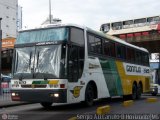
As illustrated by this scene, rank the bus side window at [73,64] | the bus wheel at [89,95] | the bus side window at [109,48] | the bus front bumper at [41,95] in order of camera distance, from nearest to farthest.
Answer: the bus front bumper at [41,95]
the bus side window at [73,64]
the bus wheel at [89,95]
the bus side window at [109,48]

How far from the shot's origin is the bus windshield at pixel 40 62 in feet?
53.6

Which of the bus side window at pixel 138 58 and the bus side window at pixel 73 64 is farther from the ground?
the bus side window at pixel 138 58

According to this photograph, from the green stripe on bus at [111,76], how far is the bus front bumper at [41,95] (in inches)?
171

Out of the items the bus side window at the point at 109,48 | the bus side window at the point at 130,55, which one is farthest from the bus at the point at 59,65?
the bus side window at the point at 130,55

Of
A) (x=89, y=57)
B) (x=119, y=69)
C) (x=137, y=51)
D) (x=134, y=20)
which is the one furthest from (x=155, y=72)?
(x=134, y=20)

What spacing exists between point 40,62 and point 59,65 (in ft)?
2.93

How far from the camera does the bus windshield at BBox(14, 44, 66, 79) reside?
53.6 feet

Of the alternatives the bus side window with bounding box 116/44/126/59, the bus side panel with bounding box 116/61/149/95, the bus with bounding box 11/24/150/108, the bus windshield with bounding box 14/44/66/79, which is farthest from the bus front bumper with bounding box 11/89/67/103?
the bus side window with bounding box 116/44/126/59

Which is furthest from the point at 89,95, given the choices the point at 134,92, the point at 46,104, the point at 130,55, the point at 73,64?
the point at 134,92

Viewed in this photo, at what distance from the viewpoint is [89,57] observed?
18422 millimetres

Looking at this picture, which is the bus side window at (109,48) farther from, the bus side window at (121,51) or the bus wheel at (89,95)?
the bus wheel at (89,95)

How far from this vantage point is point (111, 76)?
69.9 feet

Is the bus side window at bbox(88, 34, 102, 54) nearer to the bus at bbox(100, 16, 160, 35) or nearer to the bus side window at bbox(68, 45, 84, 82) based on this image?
the bus side window at bbox(68, 45, 84, 82)

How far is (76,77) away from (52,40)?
1810 mm
